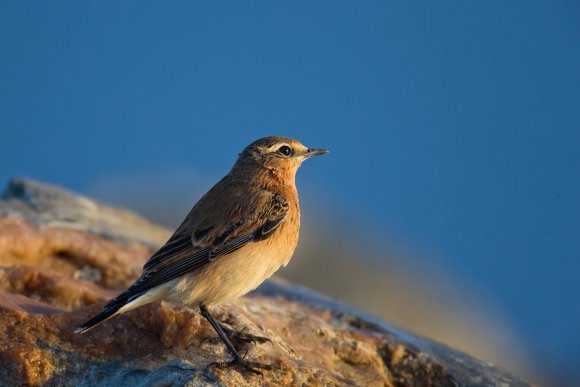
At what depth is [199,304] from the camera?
25.4ft

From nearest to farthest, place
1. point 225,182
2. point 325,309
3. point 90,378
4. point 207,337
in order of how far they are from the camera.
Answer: point 90,378
point 207,337
point 225,182
point 325,309

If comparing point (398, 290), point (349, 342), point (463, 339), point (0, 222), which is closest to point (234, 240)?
point (349, 342)

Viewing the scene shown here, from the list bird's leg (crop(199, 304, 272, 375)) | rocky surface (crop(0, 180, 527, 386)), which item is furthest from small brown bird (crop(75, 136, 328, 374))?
rocky surface (crop(0, 180, 527, 386))

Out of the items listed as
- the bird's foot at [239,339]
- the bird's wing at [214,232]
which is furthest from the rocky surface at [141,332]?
the bird's wing at [214,232]

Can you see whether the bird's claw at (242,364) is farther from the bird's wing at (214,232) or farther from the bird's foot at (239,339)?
the bird's wing at (214,232)

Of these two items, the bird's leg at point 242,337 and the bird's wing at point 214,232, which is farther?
the bird's wing at point 214,232

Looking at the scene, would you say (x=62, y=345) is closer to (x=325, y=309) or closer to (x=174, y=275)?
(x=174, y=275)

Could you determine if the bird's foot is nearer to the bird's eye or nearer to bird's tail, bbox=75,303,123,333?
bird's tail, bbox=75,303,123,333

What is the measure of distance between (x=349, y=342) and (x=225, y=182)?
2.08m

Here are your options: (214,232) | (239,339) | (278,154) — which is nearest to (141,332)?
(239,339)

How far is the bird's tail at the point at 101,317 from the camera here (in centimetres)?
692

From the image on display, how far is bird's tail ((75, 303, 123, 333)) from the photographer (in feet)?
22.7

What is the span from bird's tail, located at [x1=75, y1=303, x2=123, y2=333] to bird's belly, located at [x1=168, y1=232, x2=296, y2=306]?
78 centimetres

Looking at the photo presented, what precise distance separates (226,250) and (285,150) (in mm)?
1912
